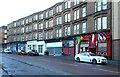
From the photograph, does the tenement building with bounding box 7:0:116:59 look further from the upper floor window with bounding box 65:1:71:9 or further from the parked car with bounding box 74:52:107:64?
the parked car with bounding box 74:52:107:64

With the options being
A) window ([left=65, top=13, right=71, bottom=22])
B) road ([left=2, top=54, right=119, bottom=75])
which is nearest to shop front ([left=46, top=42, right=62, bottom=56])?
window ([left=65, top=13, right=71, bottom=22])

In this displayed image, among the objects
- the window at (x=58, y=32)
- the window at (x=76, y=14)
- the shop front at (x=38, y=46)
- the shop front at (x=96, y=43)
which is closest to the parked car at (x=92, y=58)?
the shop front at (x=96, y=43)

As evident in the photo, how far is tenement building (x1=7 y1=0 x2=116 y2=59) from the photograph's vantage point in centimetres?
4209

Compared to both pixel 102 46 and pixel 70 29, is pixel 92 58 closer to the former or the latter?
pixel 102 46

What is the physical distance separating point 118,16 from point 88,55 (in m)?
9.48

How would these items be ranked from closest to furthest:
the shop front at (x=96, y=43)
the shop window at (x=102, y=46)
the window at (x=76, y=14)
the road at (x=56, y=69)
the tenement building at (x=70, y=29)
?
the road at (x=56, y=69) → the shop front at (x=96, y=43) → the shop window at (x=102, y=46) → the tenement building at (x=70, y=29) → the window at (x=76, y=14)

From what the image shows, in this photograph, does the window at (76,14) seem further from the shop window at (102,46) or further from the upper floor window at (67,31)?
the shop window at (102,46)

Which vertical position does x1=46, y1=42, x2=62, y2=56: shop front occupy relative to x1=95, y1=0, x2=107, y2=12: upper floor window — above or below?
below

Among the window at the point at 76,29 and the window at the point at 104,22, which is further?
the window at the point at 76,29

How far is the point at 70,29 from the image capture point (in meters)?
55.9

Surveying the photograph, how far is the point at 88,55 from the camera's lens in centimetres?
3384

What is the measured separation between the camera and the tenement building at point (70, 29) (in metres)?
42.1

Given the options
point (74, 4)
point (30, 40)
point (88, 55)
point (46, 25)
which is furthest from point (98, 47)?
point (30, 40)

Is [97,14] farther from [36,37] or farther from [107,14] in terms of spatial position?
[36,37]
